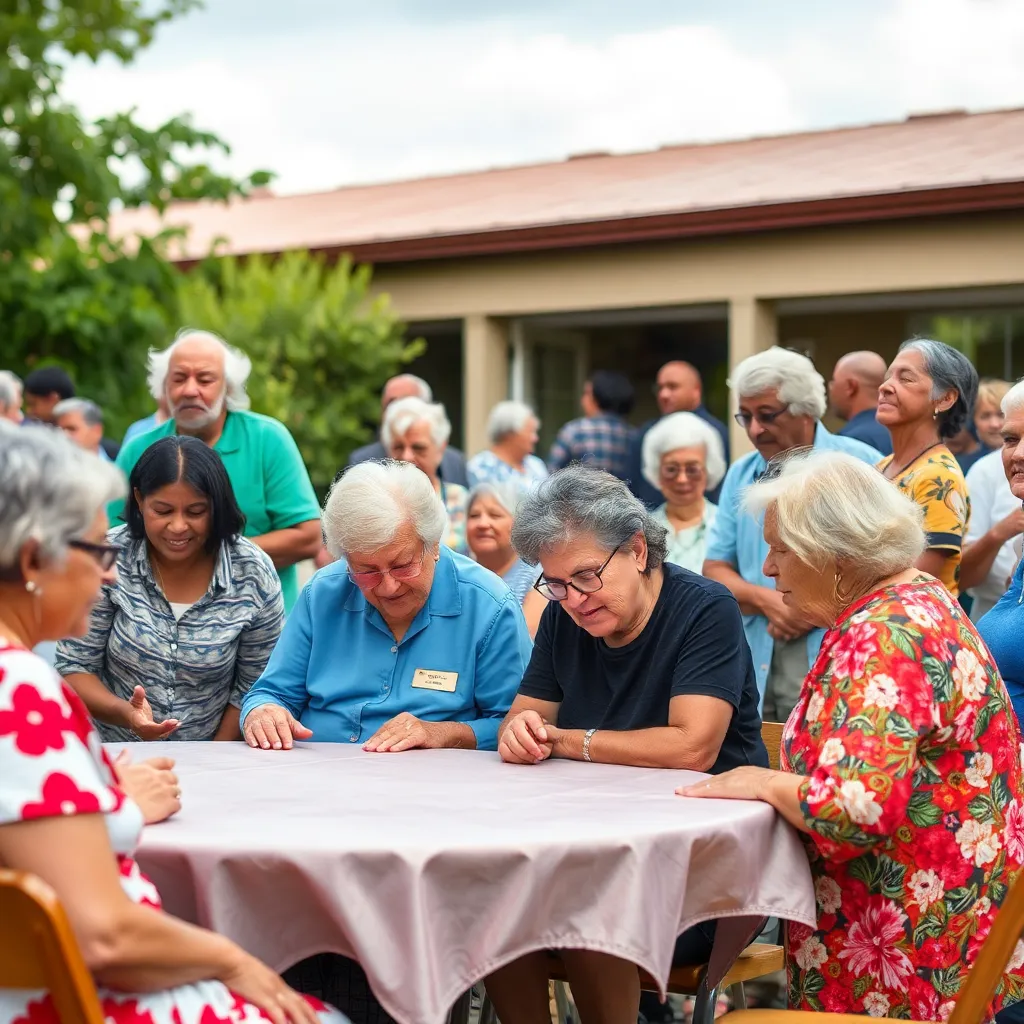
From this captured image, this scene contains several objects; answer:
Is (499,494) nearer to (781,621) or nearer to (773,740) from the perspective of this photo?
(781,621)

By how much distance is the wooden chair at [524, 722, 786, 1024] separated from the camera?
285cm

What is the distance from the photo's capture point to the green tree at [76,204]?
11.4m

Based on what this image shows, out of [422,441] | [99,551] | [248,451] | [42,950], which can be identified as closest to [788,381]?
[248,451]

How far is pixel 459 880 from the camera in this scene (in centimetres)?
227

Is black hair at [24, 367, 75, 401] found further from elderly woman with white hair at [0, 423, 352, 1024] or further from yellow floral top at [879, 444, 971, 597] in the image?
elderly woman with white hair at [0, 423, 352, 1024]

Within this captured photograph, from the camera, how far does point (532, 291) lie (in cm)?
1286

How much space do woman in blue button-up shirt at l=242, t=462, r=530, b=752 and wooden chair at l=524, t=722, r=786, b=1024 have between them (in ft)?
2.31

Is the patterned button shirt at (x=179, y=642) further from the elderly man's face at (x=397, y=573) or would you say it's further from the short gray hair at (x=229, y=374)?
the short gray hair at (x=229, y=374)

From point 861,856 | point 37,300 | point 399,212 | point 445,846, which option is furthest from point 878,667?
point 399,212

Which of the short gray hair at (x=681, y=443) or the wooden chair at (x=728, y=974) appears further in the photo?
the short gray hair at (x=681, y=443)

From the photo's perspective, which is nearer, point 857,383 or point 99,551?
point 99,551

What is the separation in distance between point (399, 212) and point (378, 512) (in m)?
12.4

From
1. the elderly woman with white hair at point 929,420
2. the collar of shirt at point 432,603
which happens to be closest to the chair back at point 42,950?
the collar of shirt at point 432,603

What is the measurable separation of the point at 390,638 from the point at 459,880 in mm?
1504
